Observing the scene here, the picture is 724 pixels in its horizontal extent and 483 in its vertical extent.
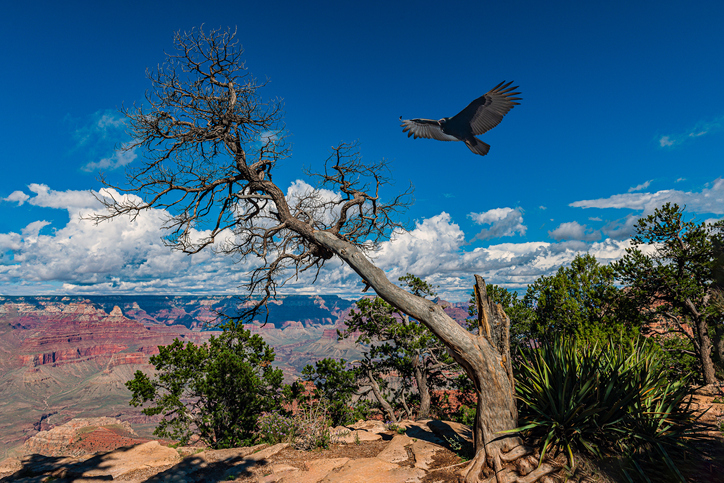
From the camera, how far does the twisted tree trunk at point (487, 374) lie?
207 inches

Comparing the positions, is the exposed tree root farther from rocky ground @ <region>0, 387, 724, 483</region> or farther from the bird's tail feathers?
the bird's tail feathers

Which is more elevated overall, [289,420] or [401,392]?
[289,420]

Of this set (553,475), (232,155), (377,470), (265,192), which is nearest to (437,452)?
(377,470)

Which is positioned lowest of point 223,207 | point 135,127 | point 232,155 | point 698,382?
point 698,382

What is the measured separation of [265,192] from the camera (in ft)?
27.9

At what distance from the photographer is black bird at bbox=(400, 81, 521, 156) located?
5.43 meters

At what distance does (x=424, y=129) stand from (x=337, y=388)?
11102 millimetres

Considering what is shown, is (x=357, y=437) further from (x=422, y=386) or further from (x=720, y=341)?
(x=720, y=341)

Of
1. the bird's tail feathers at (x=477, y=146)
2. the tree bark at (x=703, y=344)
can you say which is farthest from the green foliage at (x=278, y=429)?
the tree bark at (x=703, y=344)

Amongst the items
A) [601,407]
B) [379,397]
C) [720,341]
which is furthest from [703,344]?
[601,407]

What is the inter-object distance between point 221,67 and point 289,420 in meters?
9.00

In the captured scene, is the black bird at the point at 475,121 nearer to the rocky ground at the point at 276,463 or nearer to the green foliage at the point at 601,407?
the green foliage at the point at 601,407

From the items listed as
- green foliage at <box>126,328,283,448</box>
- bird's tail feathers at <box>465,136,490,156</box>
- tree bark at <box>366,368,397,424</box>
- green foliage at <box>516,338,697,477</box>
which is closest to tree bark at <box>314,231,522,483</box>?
green foliage at <box>516,338,697,477</box>

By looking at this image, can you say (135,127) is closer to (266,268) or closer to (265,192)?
(265,192)
